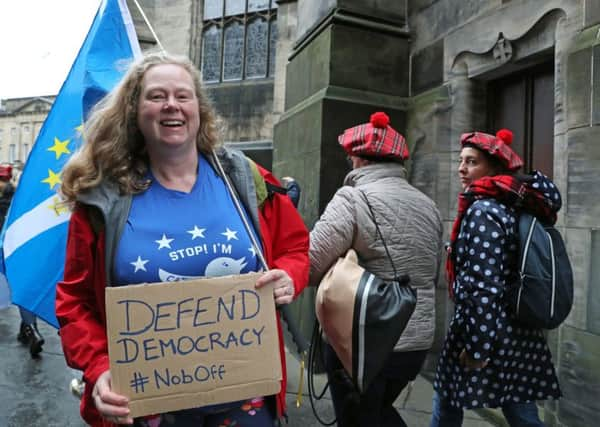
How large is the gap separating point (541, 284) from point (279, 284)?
48.9 inches

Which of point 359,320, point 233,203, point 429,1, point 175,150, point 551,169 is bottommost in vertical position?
point 359,320

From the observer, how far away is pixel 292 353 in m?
5.01

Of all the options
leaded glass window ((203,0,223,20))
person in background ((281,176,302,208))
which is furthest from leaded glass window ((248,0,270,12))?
person in background ((281,176,302,208))

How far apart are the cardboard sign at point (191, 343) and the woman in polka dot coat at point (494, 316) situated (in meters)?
1.09

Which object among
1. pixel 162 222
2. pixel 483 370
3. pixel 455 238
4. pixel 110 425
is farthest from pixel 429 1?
pixel 110 425

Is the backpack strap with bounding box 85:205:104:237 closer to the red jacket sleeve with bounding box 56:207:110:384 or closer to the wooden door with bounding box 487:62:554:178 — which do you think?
the red jacket sleeve with bounding box 56:207:110:384

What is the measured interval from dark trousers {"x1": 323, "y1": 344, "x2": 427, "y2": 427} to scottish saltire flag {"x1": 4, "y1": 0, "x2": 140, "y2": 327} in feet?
5.14

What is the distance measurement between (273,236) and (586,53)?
2212mm

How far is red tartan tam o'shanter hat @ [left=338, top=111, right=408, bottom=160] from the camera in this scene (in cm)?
242

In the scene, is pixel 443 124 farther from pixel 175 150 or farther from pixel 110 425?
pixel 110 425

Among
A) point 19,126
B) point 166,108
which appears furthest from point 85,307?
point 19,126

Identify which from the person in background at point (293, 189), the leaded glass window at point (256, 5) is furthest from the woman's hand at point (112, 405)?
the leaded glass window at point (256, 5)

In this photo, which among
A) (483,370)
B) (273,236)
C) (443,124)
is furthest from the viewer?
(443,124)

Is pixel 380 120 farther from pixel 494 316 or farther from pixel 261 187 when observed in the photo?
pixel 494 316
